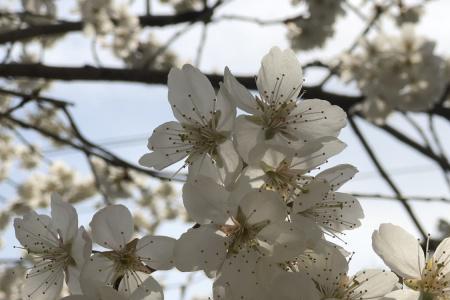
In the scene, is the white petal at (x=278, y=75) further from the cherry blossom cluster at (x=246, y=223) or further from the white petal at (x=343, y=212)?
the white petal at (x=343, y=212)

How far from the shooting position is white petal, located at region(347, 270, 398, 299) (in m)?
1.46

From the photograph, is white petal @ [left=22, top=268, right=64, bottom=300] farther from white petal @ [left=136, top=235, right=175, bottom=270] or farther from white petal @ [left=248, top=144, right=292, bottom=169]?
white petal @ [left=248, top=144, right=292, bottom=169]

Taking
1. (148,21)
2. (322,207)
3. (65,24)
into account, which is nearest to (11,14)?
(65,24)

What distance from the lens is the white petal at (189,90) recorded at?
61.5 inches

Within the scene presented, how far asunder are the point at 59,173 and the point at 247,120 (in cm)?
547

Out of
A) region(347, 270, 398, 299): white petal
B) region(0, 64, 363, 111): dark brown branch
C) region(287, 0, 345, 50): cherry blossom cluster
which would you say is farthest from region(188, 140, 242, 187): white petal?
region(287, 0, 345, 50): cherry blossom cluster

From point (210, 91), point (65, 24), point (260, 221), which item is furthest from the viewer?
point (65, 24)

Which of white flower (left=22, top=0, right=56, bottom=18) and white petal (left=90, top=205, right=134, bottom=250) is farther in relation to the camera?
white flower (left=22, top=0, right=56, bottom=18)

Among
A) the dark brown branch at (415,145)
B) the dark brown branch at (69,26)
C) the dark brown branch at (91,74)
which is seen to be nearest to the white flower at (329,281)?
the dark brown branch at (91,74)

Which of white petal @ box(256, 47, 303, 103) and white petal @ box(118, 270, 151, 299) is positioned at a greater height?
white petal @ box(256, 47, 303, 103)

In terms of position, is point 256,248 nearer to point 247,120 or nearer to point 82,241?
point 247,120

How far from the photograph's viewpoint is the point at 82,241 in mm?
1506

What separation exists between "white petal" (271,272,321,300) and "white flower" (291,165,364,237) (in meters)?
0.13

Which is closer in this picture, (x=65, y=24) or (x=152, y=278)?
(x=152, y=278)
